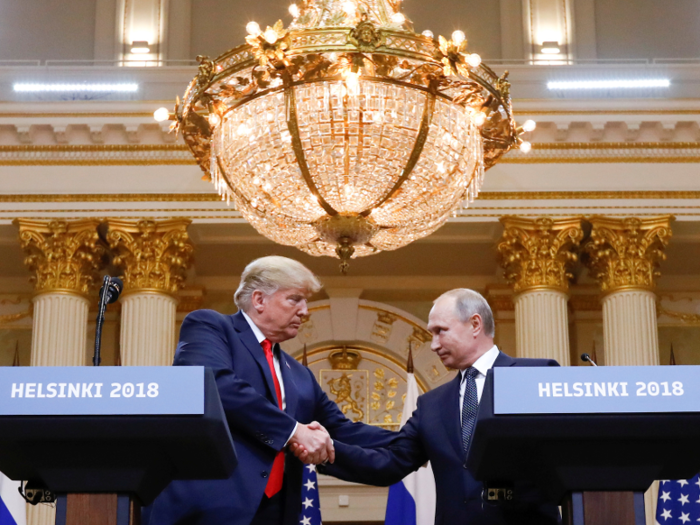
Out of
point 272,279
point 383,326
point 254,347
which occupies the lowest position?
point 254,347

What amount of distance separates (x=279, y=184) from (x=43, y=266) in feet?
14.6

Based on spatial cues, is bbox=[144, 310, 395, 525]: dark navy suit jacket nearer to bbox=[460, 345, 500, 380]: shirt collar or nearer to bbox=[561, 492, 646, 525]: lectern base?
bbox=[460, 345, 500, 380]: shirt collar

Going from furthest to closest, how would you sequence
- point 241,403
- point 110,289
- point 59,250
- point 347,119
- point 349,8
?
1. point 59,250
2. point 349,8
3. point 347,119
4. point 241,403
5. point 110,289

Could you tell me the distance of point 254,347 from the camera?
154 inches

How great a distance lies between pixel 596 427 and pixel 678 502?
5752 mm

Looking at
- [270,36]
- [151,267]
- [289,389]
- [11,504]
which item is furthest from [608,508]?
[151,267]

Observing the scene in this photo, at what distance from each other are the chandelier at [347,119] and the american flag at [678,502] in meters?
2.83

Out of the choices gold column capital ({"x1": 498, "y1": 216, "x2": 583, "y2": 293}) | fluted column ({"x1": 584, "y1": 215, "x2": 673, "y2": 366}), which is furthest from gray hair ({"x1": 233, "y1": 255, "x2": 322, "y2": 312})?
fluted column ({"x1": 584, "y1": 215, "x2": 673, "y2": 366})

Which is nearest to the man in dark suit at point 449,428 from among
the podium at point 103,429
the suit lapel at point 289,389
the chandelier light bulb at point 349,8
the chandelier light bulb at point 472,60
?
the suit lapel at point 289,389

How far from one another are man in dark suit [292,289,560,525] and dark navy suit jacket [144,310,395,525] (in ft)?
0.44

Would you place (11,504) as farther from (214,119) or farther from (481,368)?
(481,368)

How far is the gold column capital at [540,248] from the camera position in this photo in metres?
10.2

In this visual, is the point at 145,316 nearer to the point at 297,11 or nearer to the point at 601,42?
the point at 297,11

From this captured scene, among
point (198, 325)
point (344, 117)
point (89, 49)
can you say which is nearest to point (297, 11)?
point (344, 117)
